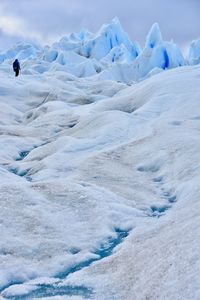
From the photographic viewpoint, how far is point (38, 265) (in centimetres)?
754

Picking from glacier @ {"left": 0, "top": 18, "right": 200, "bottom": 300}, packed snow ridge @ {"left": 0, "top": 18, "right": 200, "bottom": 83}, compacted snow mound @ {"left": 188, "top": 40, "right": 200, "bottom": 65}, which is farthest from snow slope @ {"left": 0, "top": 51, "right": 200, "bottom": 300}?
compacted snow mound @ {"left": 188, "top": 40, "right": 200, "bottom": 65}

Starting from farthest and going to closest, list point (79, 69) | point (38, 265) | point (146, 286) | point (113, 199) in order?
point (79, 69), point (113, 199), point (38, 265), point (146, 286)

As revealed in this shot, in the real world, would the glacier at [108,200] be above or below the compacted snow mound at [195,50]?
above

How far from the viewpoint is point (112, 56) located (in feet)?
322

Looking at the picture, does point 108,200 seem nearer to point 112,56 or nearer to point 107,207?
point 107,207

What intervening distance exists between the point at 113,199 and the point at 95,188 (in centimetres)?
72

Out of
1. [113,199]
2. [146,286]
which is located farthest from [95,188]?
[146,286]

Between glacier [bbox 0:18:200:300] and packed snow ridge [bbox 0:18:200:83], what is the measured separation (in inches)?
2062

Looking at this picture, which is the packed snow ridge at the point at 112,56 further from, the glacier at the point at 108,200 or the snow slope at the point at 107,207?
the snow slope at the point at 107,207

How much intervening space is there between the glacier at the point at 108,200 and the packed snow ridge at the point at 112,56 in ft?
172

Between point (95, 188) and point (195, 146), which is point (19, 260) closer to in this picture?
point (95, 188)

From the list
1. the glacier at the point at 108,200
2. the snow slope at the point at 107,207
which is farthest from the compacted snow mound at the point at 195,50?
the snow slope at the point at 107,207

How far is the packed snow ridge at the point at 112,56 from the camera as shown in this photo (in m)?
79.2

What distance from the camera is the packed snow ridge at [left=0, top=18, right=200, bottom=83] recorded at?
3120 inches
